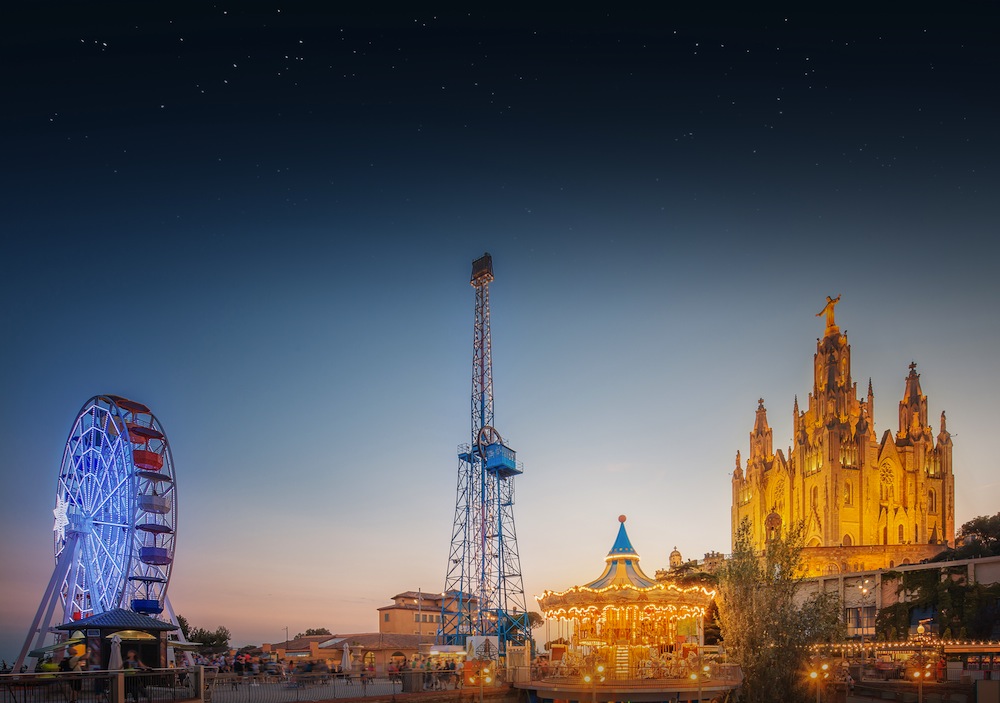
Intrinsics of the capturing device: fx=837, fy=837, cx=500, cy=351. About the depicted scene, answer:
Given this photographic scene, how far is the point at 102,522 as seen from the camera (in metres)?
48.6

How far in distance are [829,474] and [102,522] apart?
75712 millimetres

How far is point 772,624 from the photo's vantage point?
2964 centimetres

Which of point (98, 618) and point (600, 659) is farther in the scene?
point (600, 659)

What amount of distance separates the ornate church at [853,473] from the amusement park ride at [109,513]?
6385 cm

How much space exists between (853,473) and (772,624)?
238 feet

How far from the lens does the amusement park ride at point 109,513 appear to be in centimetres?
4841

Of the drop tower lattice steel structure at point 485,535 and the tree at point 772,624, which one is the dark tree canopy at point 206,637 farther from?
the tree at point 772,624

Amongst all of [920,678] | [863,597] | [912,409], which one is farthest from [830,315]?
[920,678]

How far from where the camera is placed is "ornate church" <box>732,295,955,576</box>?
93.5 meters

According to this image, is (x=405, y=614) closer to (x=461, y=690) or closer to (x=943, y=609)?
(x=943, y=609)

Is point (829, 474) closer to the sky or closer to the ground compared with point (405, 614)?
closer to the sky

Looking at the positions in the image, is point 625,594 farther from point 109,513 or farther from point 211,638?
point 211,638

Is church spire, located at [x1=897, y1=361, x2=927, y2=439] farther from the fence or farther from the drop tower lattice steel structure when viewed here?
the fence

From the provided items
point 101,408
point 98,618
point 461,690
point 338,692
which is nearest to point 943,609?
point 461,690
